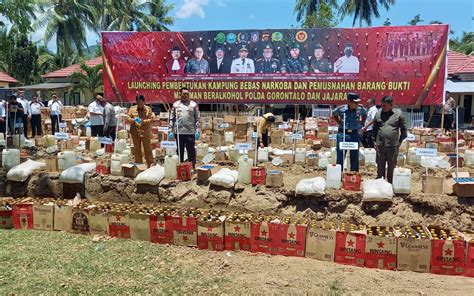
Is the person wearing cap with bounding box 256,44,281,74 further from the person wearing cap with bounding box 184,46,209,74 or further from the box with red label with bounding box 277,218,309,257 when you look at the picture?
the box with red label with bounding box 277,218,309,257

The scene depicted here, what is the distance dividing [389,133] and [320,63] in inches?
360

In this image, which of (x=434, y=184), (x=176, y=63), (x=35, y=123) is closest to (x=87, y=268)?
(x=434, y=184)

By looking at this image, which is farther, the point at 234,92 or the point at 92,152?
the point at 234,92

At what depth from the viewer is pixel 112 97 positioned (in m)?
16.6

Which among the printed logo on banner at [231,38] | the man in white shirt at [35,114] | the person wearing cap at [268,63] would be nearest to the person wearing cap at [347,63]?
the person wearing cap at [268,63]

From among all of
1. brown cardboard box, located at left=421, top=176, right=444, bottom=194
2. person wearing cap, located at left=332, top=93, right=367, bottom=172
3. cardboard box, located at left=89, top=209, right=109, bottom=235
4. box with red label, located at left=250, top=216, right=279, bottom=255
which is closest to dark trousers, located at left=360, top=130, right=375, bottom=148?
person wearing cap, located at left=332, top=93, right=367, bottom=172

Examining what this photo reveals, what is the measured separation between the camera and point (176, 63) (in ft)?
52.0

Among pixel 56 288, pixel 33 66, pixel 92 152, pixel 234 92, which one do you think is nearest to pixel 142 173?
pixel 56 288

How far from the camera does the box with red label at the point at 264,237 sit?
15.7ft

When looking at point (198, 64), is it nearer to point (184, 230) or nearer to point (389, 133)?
point (389, 133)

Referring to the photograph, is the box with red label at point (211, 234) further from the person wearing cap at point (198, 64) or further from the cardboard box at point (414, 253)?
the person wearing cap at point (198, 64)

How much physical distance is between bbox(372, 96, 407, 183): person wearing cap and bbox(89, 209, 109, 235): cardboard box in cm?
404

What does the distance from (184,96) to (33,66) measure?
28.2m

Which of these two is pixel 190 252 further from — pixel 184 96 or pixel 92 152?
pixel 92 152
